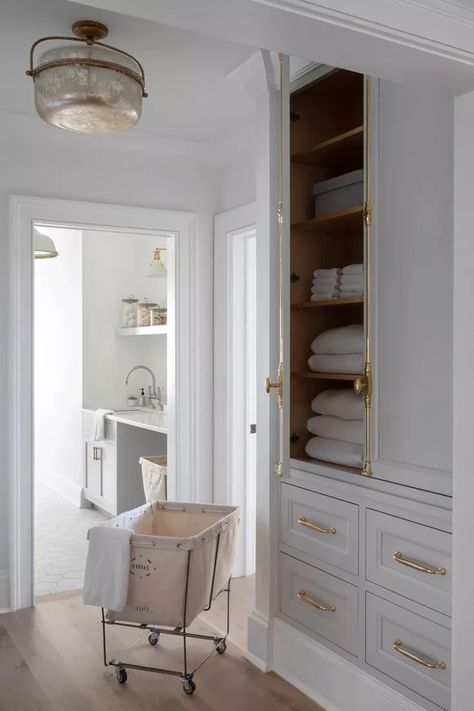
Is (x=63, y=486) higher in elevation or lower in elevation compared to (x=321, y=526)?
lower

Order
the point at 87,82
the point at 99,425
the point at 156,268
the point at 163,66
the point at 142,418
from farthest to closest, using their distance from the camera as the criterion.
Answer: the point at 156,268 < the point at 99,425 < the point at 142,418 < the point at 163,66 < the point at 87,82

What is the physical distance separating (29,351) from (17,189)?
838mm

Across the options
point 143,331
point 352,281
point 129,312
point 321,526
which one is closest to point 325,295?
point 352,281

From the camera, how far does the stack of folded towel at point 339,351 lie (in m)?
2.50

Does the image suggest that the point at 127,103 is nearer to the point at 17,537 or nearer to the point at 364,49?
the point at 364,49

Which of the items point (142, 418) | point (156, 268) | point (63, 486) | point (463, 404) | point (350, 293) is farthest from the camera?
point (63, 486)

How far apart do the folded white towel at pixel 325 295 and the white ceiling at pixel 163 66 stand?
101 centimetres

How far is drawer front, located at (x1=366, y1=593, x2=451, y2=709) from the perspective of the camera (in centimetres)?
207

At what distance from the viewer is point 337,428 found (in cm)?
258

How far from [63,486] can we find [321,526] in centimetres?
418

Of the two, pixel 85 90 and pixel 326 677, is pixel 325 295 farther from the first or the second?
pixel 326 677

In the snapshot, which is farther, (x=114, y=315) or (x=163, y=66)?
(x=114, y=315)

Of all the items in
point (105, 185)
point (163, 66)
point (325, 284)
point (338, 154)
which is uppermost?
point (163, 66)

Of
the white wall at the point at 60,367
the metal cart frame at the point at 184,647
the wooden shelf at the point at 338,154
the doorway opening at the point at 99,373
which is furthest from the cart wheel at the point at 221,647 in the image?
the white wall at the point at 60,367
